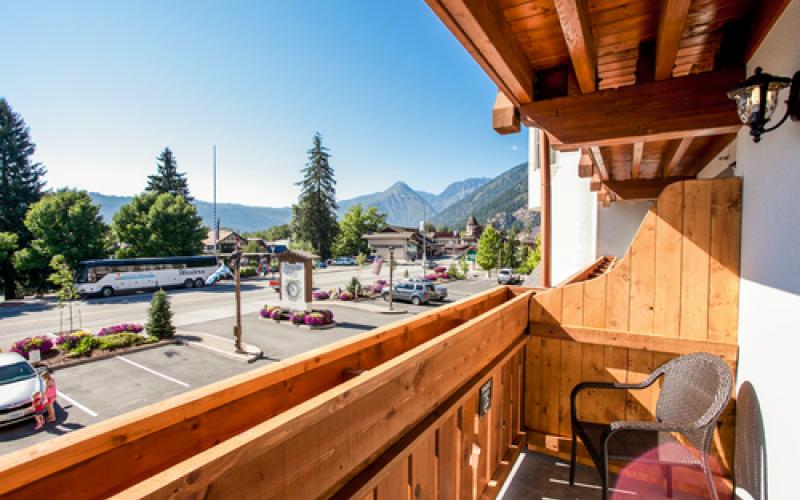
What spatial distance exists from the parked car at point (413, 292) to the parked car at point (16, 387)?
47.6 ft

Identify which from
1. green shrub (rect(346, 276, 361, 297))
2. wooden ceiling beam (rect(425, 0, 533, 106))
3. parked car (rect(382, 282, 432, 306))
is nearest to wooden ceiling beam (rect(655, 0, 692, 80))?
wooden ceiling beam (rect(425, 0, 533, 106))

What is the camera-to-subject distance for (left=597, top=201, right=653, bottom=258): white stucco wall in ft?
27.3

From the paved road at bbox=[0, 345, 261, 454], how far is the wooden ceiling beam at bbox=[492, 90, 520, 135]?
823 cm

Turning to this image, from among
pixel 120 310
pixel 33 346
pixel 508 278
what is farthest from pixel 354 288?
pixel 33 346

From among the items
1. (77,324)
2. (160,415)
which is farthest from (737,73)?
(77,324)

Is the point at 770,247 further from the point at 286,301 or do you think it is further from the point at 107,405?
the point at 286,301

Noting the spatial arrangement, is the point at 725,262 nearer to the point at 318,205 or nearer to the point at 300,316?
the point at 300,316

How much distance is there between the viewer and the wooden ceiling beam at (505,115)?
124 inches

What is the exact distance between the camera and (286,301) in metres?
14.1

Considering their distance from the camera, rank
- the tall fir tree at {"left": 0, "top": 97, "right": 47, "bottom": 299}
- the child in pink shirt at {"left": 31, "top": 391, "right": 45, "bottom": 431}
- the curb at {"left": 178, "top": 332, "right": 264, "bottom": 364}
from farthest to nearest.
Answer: the tall fir tree at {"left": 0, "top": 97, "right": 47, "bottom": 299}
the curb at {"left": 178, "top": 332, "right": 264, "bottom": 364}
the child in pink shirt at {"left": 31, "top": 391, "right": 45, "bottom": 431}

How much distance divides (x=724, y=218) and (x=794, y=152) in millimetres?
1149

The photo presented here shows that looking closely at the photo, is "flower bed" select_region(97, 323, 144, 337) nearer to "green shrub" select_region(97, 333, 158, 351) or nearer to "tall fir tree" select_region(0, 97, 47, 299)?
"green shrub" select_region(97, 333, 158, 351)

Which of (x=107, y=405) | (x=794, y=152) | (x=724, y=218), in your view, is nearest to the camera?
(x=794, y=152)

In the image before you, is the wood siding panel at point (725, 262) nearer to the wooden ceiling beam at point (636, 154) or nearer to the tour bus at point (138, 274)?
the wooden ceiling beam at point (636, 154)
